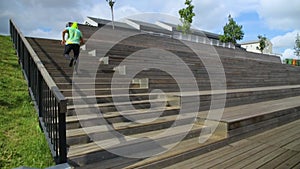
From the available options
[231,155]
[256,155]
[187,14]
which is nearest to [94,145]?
[231,155]

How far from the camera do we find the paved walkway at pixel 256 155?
8.71 feet

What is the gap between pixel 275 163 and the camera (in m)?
2.73

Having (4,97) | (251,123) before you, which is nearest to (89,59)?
(4,97)

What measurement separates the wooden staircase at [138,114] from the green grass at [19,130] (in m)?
0.45

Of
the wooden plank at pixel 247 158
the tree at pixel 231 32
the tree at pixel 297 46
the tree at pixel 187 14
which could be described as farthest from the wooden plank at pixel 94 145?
the tree at pixel 297 46

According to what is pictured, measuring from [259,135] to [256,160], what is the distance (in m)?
1.25

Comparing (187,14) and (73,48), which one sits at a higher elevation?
(187,14)

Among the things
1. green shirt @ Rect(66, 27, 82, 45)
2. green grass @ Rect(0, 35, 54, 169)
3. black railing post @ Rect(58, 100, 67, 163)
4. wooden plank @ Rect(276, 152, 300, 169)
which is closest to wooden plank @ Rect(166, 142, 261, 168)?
wooden plank @ Rect(276, 152, 300, 169)

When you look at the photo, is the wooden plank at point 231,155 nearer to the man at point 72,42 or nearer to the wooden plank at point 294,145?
the wooden plank at point 294,145

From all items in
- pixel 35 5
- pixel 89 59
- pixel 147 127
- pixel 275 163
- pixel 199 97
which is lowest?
pixel 275 163

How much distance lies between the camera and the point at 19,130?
337cm

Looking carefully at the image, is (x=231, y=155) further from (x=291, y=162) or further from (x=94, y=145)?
(x=94, y=145)

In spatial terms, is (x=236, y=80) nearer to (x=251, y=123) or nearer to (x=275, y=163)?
(x=251, y=123)

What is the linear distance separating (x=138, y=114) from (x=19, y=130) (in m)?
1.78
